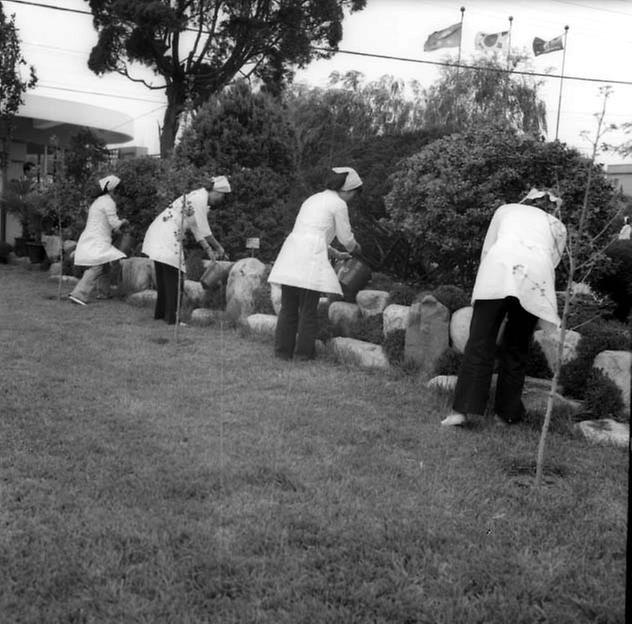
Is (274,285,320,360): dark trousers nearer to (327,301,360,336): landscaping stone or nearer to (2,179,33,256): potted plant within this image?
(327,301,360,336): landscaping stone

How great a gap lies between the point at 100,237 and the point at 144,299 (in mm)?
1057

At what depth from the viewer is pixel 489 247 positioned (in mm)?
5234

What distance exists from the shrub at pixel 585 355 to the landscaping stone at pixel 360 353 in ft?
5.11

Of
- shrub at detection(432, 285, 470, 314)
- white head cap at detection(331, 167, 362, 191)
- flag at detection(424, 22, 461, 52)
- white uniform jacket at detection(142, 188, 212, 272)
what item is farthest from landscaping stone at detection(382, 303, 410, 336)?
flag at detection(424, 22, 461, 52)

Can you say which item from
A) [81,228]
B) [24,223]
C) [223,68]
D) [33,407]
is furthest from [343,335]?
[223,68]

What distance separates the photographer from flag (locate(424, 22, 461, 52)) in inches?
1000

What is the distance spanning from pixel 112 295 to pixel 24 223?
6.59 m

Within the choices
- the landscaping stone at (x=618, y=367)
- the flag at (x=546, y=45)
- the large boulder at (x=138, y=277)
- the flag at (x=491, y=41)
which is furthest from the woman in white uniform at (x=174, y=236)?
the flag at (x=491, y=41)

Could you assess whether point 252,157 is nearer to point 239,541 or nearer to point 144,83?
point 239,541

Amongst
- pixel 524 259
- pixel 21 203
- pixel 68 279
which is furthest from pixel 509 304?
pixel 21 203

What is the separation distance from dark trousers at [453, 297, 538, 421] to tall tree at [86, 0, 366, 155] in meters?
16.4

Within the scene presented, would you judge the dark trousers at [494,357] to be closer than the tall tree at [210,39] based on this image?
Yes

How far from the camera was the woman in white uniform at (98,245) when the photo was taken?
10094 millimetres

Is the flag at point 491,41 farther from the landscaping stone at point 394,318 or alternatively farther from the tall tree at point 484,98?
the landscaping stone at point 394,318
